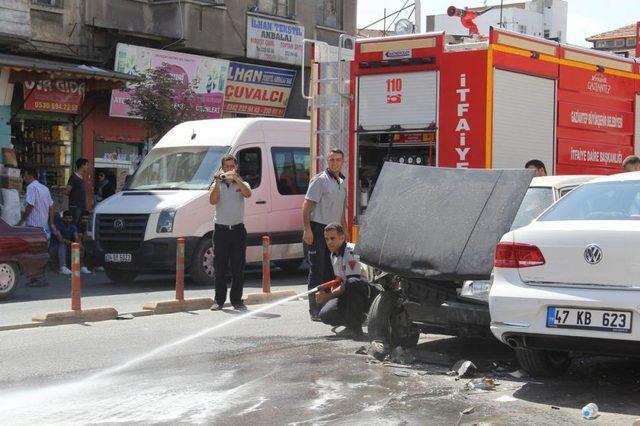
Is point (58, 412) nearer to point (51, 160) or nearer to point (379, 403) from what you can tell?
point (379, 403)

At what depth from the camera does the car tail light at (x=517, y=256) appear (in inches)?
295

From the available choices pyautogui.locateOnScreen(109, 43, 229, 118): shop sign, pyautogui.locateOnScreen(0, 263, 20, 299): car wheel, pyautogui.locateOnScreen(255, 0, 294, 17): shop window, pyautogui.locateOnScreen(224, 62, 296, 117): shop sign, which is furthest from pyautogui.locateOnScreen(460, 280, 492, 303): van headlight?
pyautogui.locateOnScreen(255, 0, 294, 17): shop window

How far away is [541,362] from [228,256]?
217 inches

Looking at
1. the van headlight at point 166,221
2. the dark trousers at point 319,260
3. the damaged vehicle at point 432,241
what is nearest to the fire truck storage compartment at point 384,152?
the dark trousers at point 319,260

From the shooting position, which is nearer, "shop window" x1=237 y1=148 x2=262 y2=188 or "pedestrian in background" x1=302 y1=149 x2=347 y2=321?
"pedestrian in background" x1=302 y1=149 x2=347 y2=321

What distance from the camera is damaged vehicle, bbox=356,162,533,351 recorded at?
27.7 feet

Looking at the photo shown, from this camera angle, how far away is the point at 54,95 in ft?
76.8

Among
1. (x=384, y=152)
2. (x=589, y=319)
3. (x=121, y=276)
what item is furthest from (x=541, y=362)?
(x=121, y=276)

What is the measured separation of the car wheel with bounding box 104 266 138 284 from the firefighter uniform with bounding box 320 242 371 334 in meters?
7.02

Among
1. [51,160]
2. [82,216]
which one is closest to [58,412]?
[82,216]

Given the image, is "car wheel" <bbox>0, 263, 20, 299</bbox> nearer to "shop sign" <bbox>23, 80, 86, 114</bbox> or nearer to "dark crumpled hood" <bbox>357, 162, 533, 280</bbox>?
"dark crumpled hood" <bbox>357, 162, 533, 280</bbox>

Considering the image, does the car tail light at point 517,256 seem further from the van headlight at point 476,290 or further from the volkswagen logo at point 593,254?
the van headlight at point 476,290

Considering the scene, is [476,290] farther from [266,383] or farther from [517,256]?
[266,383]

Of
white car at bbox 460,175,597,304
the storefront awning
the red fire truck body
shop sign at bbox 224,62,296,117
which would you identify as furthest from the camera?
shop sign at bbox 224,62,296,117
